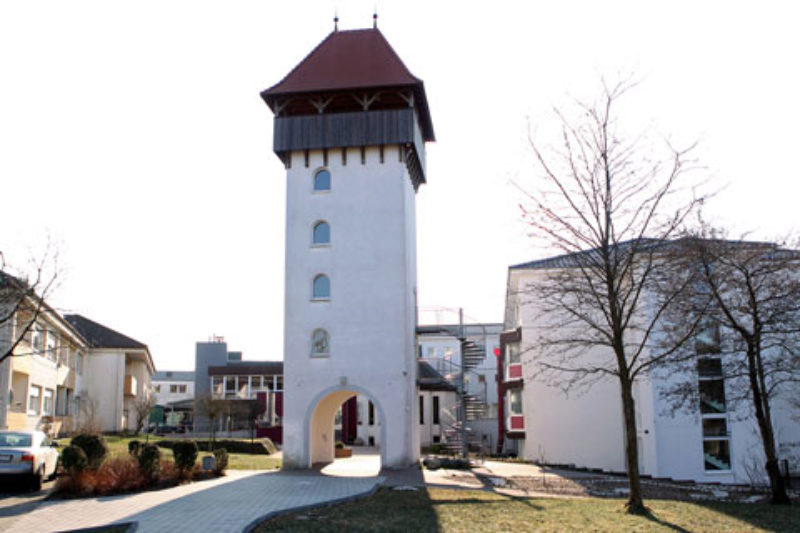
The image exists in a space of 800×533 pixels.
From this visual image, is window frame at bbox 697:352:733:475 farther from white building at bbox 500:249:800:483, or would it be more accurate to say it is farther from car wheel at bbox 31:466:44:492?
car wheel at bbox 31:466:44:492

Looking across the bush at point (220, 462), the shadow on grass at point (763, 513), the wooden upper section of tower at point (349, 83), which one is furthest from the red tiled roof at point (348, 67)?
the shadow on grass at point (763, 513)

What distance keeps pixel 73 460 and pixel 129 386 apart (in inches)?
1367

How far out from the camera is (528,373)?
109ft

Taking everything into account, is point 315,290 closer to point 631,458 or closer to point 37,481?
point 37,481

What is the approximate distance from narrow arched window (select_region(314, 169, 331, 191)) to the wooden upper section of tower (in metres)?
2.30

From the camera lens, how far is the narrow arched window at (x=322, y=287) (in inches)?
1028

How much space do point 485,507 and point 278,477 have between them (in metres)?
8.45

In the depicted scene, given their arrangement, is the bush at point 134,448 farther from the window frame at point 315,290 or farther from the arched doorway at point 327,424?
the window frame at point 315,290

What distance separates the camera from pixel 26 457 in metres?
16.5

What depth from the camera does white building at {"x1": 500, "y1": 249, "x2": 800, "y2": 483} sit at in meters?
26.3

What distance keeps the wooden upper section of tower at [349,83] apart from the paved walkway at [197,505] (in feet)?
46.3

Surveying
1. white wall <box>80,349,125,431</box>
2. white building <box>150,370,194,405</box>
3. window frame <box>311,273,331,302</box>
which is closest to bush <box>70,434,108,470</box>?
window frame <box>311,273,331,302</box>

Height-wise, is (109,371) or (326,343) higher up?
(326,343)

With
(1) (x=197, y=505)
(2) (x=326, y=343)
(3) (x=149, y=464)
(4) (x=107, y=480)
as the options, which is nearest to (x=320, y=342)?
(2) (x=326, y=343)
